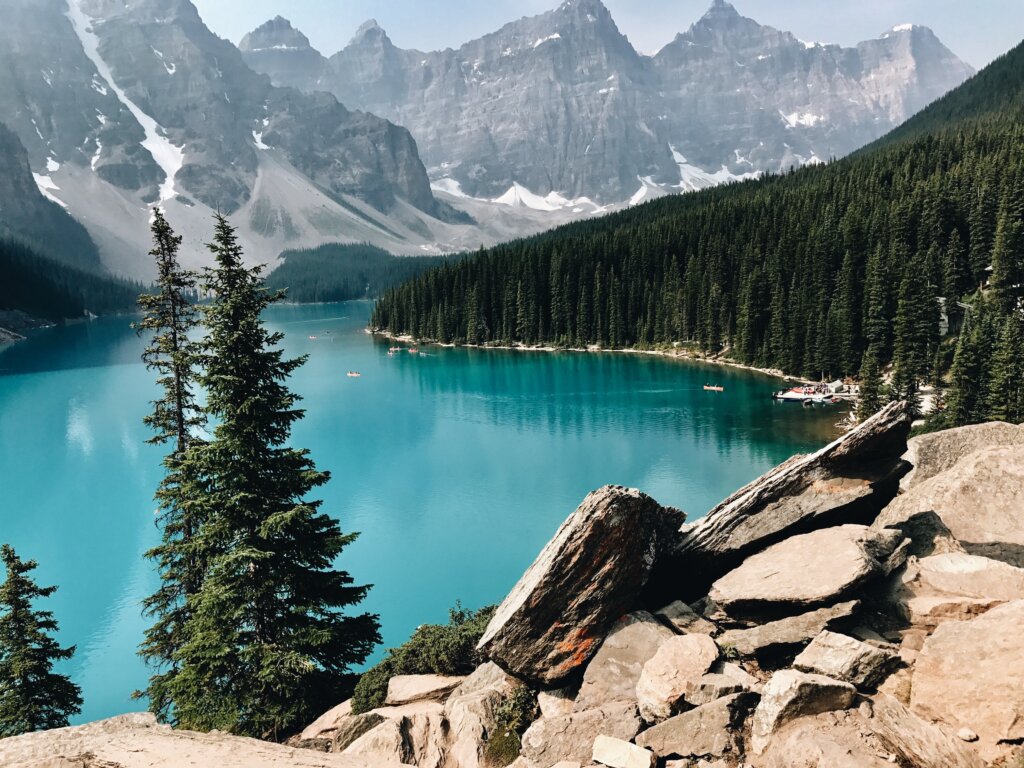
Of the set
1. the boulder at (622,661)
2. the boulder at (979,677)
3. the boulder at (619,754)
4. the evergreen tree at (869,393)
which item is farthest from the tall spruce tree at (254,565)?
the evergreen tree at (869,393)

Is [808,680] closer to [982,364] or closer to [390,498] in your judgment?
[390,498]

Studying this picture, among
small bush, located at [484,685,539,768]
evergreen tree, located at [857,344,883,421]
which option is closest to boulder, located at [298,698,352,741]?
small bush, located at [484,685,539,768]

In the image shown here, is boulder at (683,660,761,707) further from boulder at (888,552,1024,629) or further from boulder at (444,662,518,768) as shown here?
boulder at (444,662,518,768)

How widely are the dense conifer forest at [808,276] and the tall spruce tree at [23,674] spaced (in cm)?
6235

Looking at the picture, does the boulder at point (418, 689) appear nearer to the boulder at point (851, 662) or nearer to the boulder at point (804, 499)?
the boulder at point (804, 499)

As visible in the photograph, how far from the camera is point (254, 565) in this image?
53.3 feet

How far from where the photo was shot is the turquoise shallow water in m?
35.4

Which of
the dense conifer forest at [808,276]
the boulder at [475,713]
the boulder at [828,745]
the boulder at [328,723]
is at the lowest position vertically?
the boulder at [328,723]

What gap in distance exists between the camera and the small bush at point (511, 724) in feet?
35.0

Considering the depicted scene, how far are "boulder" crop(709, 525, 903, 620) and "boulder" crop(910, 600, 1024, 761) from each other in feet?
5.33

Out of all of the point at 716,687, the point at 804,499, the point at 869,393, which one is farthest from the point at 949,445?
the point at 869,393

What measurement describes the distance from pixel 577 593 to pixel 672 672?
2.48 m

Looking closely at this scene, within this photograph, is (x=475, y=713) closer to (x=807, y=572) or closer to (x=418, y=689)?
(x=418, y=689)

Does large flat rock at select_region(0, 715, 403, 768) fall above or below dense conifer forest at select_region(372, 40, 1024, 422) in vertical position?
below
